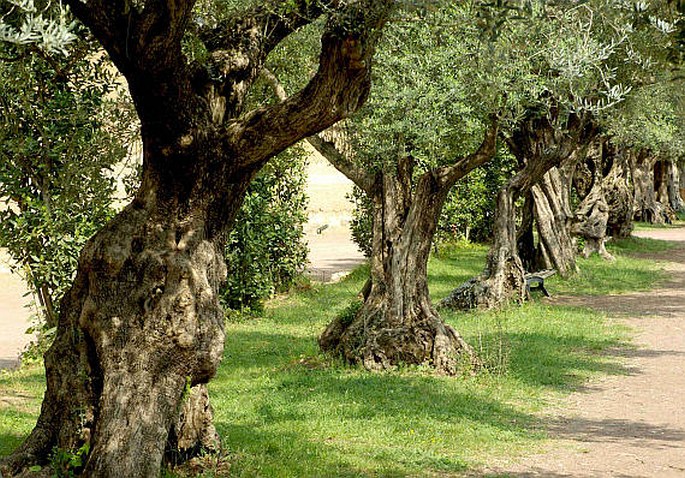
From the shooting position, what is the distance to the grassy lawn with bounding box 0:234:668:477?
9062 millimetres

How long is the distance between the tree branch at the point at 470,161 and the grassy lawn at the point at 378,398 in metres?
2.42

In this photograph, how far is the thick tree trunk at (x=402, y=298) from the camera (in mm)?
13289

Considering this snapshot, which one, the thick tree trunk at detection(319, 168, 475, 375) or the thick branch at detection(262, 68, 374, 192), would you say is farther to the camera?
the thick branch at detection(262, 68, 374, 192)

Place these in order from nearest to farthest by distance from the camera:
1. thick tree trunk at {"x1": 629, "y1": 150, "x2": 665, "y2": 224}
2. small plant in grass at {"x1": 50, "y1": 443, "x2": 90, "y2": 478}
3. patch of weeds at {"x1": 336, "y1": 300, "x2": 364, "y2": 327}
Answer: small plant in grass at {"x1": 50, "y1": 443, "x2": 90, "y2": 478} < patch of weeds at {"x1": 336, "y1": 300, "x2": 364, "y2": 327} < thick tree trunk at {"x1": 629, "y1": 150, "x2": 665, "y2": 224}

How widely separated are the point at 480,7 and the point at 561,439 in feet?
16.4

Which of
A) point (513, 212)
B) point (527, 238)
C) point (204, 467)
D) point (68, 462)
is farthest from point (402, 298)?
point (527, 238)

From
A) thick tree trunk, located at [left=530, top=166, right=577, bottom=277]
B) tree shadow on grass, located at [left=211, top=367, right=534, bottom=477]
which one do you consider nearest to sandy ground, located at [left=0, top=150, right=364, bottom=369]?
tree shadow on grass, located at [left=211, top=367, right=534, bottom=477]

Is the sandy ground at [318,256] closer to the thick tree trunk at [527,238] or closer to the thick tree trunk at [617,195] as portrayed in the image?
the thick tree trunk at [527,238]

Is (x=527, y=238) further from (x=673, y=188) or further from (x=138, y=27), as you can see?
(x=673, y=188)

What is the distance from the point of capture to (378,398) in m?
11.6

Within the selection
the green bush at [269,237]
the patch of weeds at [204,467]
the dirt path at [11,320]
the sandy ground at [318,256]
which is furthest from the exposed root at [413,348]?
the green bush at [269,237]

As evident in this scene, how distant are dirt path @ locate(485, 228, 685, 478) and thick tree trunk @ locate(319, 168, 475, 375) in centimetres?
194

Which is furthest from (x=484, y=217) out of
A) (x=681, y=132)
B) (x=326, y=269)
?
(x=681, y=132)

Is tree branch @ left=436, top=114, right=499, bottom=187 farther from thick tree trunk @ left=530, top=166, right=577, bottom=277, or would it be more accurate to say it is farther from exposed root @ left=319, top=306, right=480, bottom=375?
thick tree trunk @ left=530, top=166, right=577, bottom=277
